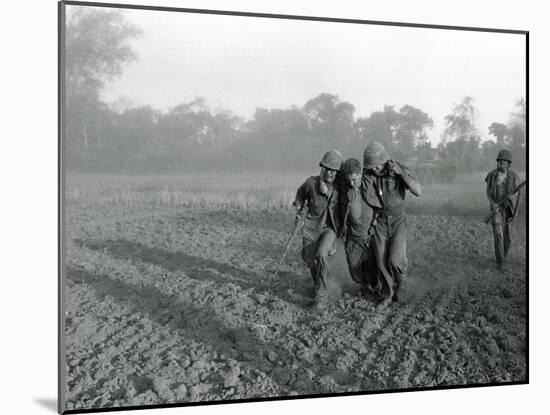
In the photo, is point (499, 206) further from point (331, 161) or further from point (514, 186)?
point (331, 161)

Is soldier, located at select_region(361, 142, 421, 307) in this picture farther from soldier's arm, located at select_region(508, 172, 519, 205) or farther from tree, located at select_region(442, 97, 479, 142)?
soldier's arm, located at select_region(508, 172, 519, 205)

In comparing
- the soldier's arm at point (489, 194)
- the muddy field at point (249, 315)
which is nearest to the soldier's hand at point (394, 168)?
the muddy field at point (249, 315)

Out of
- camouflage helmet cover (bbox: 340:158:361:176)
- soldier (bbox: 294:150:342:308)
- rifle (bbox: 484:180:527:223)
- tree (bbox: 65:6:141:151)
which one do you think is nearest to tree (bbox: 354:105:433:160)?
camouflage helmet cover (bbox: 340:158:361:176)

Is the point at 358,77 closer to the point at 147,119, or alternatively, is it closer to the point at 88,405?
the point at 147,119

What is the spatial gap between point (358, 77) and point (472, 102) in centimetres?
87

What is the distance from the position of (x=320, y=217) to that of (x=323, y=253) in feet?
0.81

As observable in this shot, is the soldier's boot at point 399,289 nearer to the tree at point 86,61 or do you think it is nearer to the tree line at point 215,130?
the tree line at point 215,130

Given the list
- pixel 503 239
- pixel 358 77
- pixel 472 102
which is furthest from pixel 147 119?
pixel 503 239

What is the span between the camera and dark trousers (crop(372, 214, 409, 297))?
4.78 metres

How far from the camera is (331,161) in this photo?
4.64 metres

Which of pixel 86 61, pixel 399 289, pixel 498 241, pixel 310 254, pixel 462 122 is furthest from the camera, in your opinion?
pixel 498 241

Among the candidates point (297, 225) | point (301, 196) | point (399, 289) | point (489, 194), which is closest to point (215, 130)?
point (301, 196)

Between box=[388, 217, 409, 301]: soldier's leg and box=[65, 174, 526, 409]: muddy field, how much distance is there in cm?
12

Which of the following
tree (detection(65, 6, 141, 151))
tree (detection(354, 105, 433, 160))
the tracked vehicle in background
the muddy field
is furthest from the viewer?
the tracked vehicle in background
